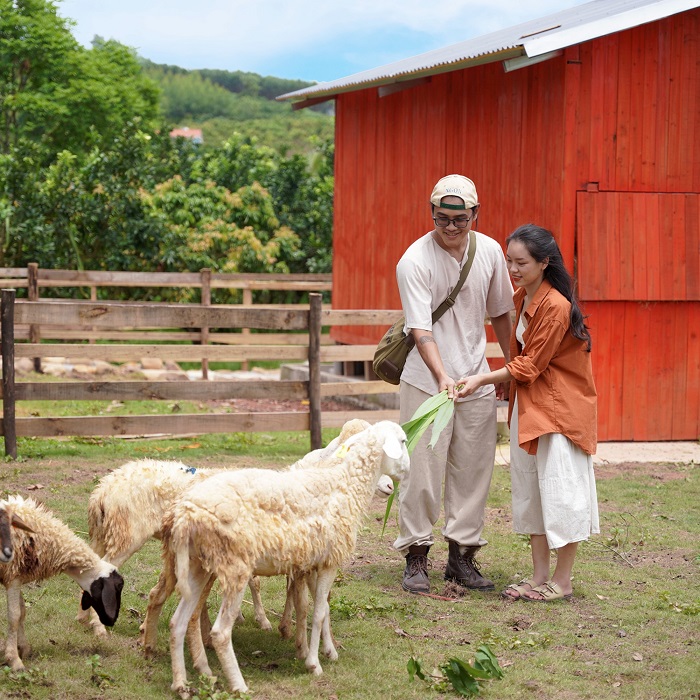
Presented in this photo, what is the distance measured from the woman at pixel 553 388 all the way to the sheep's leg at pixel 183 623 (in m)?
1.79

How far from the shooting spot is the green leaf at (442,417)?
5203 mm

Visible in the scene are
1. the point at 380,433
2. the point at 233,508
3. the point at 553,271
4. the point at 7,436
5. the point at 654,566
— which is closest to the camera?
the point at 233,508

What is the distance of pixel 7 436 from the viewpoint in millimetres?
8992

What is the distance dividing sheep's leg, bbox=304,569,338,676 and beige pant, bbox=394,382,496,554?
1.29 metres

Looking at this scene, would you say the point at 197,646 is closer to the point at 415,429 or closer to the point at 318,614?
the point at 318,614

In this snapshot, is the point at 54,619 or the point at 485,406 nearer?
the point at 54,619

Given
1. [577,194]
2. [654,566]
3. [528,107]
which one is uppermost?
[528,107]

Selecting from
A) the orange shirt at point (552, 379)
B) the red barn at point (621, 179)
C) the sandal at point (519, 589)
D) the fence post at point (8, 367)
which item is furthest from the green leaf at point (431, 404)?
the red barn at point (621, 179)

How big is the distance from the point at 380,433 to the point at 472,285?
4.32ft

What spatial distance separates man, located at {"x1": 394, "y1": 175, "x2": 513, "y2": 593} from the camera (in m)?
5.57

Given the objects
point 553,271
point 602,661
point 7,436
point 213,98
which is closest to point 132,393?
point 7,436

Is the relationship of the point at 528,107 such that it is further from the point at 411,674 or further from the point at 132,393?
the point at 411,674

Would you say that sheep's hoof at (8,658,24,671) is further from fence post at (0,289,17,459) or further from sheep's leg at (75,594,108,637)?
fence post at (0,289,17,459)

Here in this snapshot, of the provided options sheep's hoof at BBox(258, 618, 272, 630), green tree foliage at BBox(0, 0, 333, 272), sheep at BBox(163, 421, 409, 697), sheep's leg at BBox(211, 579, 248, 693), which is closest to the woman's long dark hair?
sheep at BBox(163, 421, 409, 697)
